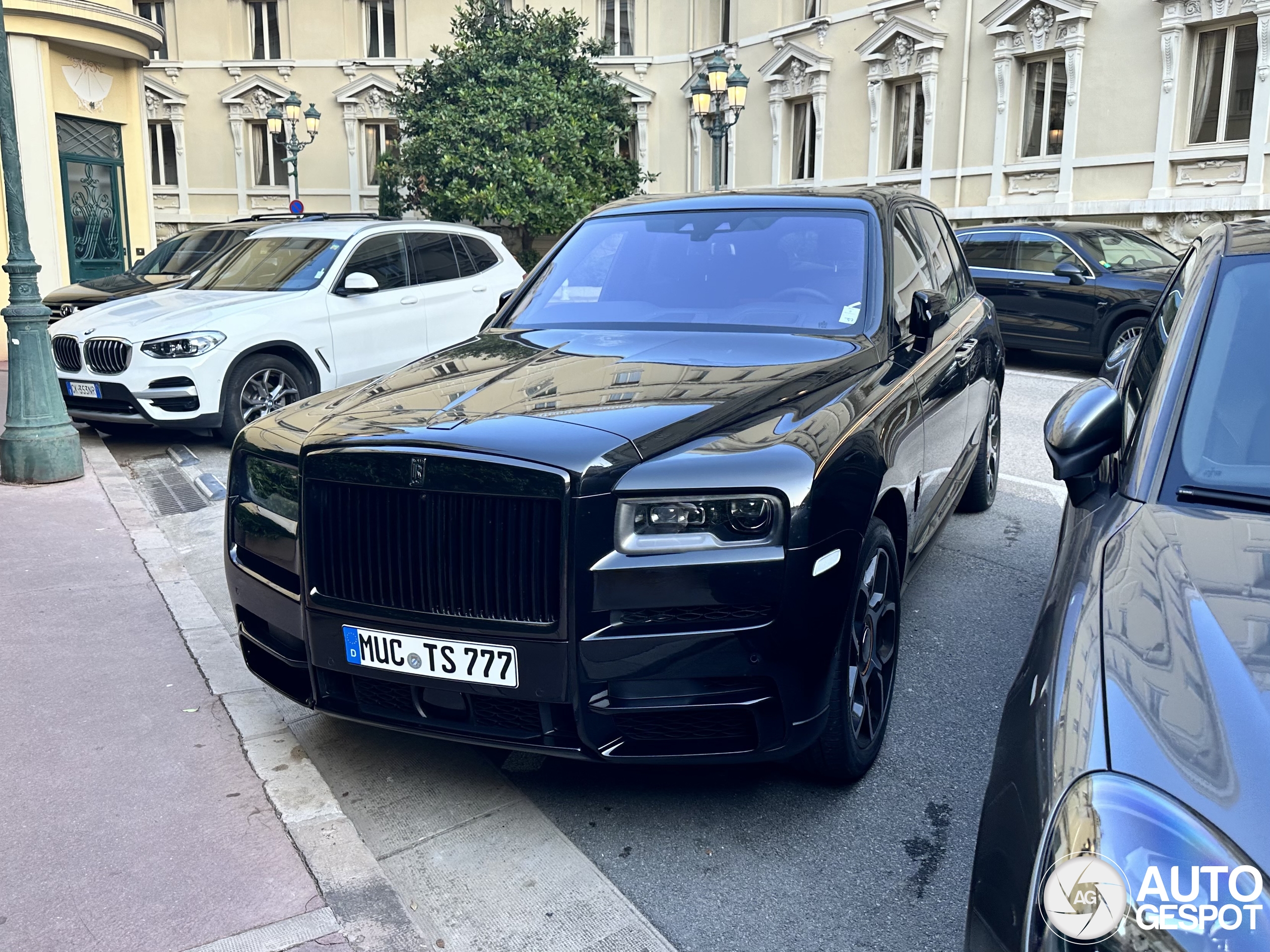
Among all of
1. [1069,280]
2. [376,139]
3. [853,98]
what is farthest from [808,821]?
[376,139]

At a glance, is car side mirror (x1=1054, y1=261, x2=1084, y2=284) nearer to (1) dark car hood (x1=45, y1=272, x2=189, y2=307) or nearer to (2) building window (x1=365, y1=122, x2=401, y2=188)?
(1) dark car hood (x1=45, y1=272, x2=189, y2=307)

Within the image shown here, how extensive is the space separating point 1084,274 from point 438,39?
26074 millimetres

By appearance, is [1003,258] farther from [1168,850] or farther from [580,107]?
[580,107]

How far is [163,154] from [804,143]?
20.9 meters

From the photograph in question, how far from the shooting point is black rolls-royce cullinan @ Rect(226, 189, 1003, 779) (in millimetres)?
2900

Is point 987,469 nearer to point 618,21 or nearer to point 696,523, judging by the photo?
point 696,523

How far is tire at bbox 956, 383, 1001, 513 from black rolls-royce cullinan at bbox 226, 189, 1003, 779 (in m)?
2.28

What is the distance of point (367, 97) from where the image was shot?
113ft

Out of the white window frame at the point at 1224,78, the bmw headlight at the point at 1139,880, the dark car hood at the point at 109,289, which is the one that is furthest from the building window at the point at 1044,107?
the bmw headlight at the point at 1139,880

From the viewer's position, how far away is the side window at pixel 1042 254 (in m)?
13.1

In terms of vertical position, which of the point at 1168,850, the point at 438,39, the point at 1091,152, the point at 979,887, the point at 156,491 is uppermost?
the point at 438,39

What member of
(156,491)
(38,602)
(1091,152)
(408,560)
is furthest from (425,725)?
(1091,152)

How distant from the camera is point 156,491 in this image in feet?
25.2

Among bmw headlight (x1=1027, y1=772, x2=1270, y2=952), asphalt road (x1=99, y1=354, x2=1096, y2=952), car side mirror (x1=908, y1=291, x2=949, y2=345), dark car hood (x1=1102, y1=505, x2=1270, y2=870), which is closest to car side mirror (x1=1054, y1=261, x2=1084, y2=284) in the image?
asphalt road (x1=99, y1=354, x2=1096, y2=952)
